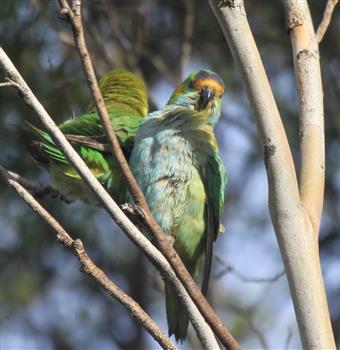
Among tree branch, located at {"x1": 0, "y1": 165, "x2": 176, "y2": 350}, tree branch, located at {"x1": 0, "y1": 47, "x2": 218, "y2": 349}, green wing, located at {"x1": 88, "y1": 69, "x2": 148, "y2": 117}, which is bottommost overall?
tree branch, located at {"x1": 0, "y1": 165, "x2": 176, "y2": 350}

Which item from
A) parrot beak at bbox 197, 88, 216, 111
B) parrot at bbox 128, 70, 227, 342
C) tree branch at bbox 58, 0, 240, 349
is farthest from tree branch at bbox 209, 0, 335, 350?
parrot beak at bbox 197, 88, 216, 111

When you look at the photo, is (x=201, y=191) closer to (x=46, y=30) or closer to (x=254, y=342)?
(x=46, y=30)

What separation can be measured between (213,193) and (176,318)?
657mm

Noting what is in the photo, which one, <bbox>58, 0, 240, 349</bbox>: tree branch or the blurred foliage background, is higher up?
the blurred foliage background

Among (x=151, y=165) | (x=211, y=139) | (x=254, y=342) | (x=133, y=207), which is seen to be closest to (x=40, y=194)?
(x=151, y=165)

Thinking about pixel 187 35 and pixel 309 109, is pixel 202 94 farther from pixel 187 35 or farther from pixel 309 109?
pixel 309 109

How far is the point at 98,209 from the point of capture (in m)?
5.96

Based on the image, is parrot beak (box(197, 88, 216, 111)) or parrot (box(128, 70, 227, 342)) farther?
parrot beak (box(197, 88, 216, 111))

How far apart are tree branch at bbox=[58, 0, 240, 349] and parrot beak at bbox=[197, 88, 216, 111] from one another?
188 centimetres

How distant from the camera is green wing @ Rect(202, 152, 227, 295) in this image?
3.76 meters

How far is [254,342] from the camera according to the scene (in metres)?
6.60

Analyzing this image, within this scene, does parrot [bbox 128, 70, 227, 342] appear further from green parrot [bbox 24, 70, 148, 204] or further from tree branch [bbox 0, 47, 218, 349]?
tree branch [bbox 0, 47, 218, 349]

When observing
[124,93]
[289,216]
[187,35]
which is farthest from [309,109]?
[187,35]

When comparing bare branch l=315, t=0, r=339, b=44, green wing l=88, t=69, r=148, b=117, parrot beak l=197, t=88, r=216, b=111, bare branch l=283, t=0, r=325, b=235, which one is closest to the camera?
bare branch l=283, t=0, r=325, b=235
